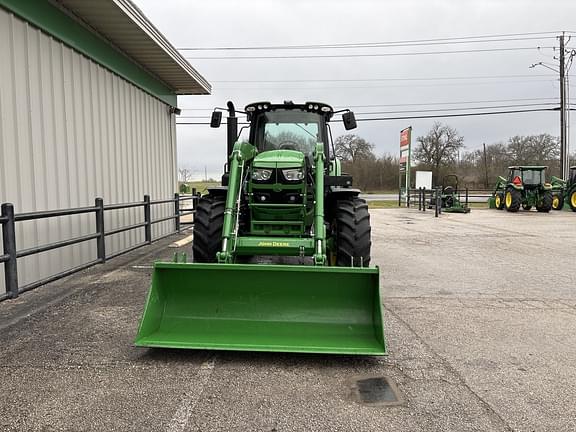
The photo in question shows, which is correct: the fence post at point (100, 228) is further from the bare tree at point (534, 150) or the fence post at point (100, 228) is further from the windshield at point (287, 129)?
the bare tree at point (534, 150)

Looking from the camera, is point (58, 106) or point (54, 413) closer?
point (54, 413)

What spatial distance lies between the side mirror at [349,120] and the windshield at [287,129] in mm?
428

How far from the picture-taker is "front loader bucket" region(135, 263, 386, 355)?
12.8ft

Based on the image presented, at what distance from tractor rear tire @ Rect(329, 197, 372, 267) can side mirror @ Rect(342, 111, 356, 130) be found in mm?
1652

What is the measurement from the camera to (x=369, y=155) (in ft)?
180

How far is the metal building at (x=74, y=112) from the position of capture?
6109 millimetres

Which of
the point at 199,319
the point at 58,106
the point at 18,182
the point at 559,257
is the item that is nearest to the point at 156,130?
the point at 58,106

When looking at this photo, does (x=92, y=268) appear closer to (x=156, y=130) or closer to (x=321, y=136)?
(x=321, y=136)

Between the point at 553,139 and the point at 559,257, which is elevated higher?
the point at 553,139

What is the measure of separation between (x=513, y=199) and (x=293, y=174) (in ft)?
69.6

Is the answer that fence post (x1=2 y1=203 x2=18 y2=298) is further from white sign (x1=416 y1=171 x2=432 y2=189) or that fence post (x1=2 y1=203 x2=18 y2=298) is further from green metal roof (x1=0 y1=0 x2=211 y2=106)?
white sign (x1=416 y1=171 x2=432 y2=189)

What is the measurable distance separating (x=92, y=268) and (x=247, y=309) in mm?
4430

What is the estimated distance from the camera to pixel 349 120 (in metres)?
6.96

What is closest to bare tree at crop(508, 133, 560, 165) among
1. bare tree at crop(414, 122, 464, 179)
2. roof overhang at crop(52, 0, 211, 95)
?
bare tree at crop(414, 122, 464, 179)
